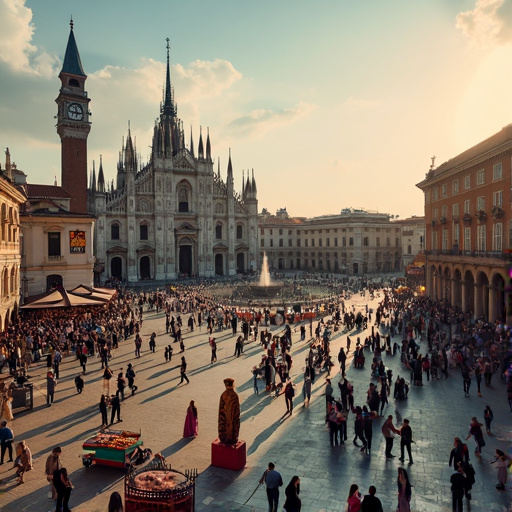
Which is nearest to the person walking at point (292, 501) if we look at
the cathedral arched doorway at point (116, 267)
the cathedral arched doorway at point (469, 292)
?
the cathedral arched doorway at point (469, 292)

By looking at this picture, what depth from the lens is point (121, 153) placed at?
86375 mm

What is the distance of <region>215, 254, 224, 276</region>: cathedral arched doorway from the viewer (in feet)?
237

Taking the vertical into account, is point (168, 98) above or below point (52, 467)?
above

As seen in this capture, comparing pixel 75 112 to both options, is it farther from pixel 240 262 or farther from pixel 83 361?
pixel 83 361

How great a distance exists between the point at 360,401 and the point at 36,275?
28677mm

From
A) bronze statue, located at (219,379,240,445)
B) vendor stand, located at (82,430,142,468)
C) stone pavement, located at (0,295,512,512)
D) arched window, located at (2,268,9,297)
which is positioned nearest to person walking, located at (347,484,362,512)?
stone pavement, located at (0,295,512,512)

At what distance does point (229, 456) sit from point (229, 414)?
1117 mm

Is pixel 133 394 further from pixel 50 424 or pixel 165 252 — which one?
pixel 165 252

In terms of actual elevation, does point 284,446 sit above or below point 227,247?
below

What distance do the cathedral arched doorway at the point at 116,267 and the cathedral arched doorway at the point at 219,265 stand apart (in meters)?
15.2

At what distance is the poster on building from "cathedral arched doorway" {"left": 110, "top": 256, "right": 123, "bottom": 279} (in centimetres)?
2697

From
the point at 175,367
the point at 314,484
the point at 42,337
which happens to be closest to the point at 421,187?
the point at 175,367

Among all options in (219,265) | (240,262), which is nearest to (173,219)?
(219,265)

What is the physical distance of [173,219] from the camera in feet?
222
